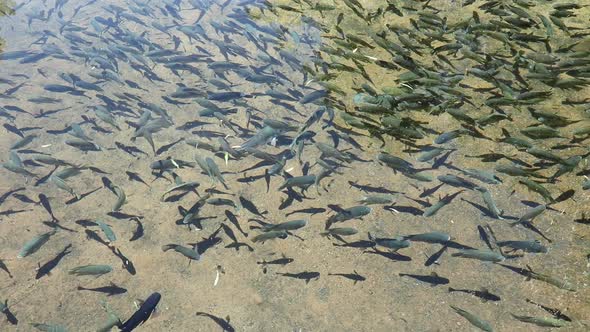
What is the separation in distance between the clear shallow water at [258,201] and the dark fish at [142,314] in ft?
0.39

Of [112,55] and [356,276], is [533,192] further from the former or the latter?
[112,55]

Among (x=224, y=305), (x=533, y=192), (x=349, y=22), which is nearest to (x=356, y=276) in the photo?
(x=224, y=305)

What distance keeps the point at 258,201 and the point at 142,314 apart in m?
2.14

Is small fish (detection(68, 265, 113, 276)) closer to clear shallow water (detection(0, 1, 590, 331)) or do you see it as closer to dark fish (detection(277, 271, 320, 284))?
clear shallow water (detection(0, 1, 590, 331))

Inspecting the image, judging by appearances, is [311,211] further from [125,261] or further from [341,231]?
[125,261]

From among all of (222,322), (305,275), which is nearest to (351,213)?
(305,275)

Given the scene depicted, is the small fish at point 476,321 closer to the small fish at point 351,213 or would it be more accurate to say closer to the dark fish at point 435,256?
the dark fish at point 435,256

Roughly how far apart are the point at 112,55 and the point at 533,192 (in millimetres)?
8647

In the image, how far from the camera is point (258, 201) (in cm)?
593

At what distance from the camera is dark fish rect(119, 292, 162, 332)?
4.43 metres

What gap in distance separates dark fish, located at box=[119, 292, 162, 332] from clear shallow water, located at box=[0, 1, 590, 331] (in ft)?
0.39

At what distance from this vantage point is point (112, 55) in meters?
9.16

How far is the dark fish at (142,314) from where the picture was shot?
4430 millimetres

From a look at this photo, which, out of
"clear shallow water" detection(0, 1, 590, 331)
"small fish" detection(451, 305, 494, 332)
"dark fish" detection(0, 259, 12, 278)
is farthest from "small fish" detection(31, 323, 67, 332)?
"small fish" detection(451, 305, 494, 332)
